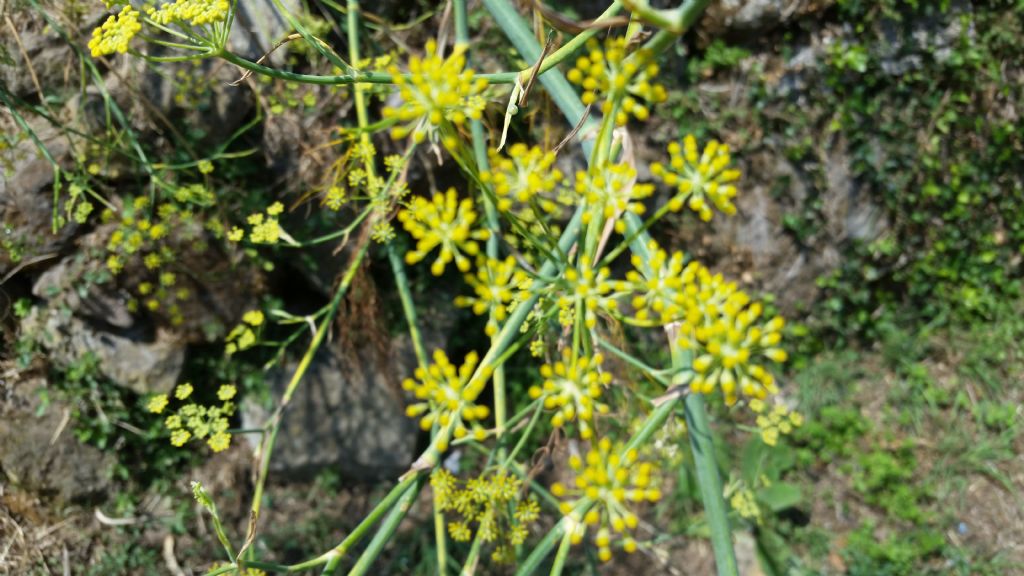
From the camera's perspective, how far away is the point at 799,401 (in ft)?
12.8

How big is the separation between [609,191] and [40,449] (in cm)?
261

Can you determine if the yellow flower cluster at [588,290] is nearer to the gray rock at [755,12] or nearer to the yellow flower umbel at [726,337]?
the yellow flower umbel at [726,337]

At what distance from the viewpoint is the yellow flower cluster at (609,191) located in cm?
125

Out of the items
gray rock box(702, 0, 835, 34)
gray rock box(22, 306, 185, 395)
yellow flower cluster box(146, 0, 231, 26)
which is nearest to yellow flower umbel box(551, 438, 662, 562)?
yellow flower cluster box(146, 0, 231, 26)

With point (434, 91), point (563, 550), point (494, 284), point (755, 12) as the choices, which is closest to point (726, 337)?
point (494, 284)

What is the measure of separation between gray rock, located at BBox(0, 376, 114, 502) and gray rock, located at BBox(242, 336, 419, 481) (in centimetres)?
65

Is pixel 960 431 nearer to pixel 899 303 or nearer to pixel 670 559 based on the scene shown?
pixel 899 303

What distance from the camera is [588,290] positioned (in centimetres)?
130

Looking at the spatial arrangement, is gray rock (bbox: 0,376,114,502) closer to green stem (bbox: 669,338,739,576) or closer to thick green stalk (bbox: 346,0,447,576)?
thick green stalk (bbox: 346,0,447,576)

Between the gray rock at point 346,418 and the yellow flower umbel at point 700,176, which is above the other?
the yellow flower umbel at point 700,176

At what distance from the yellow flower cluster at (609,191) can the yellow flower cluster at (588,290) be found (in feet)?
0.30

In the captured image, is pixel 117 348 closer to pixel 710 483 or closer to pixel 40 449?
pixel 40 449

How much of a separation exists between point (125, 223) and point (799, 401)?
338 centimetres

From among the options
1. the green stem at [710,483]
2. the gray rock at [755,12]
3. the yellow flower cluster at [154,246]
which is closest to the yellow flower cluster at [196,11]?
the green stem at [710,483]
